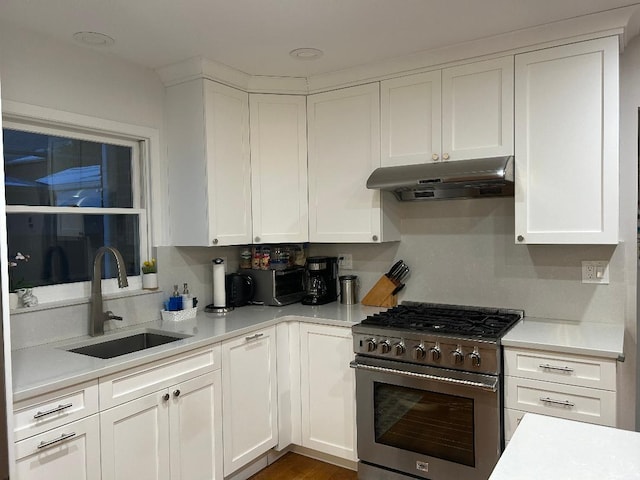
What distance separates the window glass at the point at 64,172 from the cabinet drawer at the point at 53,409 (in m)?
1.06

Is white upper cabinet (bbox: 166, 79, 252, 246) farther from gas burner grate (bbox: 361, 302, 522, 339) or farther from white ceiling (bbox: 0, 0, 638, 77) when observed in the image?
gas burner grate (bbox: 361, 302, 522, 339)

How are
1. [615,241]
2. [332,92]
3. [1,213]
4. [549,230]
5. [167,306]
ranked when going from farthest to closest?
[332,92], [167,306], [549,230], [615,241], [1,213]

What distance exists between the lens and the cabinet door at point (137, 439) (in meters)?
2.00

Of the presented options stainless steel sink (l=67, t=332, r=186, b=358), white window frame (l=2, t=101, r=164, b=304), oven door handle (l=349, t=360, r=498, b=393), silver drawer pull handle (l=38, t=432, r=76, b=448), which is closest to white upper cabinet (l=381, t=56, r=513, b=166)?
oven door handle (l=349, t=360, r=498, b=393)

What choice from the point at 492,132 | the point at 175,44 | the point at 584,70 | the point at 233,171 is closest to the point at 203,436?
the point at 233,171

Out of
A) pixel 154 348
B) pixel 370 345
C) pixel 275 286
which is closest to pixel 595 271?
pixel 370 345

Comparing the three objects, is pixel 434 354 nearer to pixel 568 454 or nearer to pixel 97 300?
pixel 568 454

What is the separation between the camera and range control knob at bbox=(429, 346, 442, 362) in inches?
95.0

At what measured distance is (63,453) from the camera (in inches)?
72.6

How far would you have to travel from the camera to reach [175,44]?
8.39ft

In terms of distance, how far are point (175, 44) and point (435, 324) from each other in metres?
2.00

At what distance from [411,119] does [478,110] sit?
0.38 m

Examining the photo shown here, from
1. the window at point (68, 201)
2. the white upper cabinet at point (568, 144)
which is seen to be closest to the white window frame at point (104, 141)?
the window at point (68, 201)

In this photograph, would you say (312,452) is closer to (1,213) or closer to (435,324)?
(435,324)
